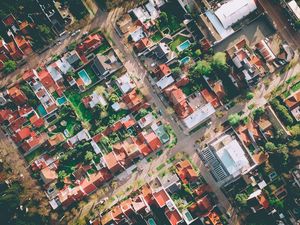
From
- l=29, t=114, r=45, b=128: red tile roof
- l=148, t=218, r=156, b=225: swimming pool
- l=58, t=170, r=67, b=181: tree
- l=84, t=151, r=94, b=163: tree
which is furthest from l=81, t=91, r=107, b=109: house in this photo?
l=148, t=218, r=156, b=225: swimming pool

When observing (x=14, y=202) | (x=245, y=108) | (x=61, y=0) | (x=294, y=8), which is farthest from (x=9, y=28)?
(x=294, y=8)

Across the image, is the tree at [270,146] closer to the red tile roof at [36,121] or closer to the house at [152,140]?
the house at [152,140]

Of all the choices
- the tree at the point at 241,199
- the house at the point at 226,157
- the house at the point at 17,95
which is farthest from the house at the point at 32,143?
the tree at the point at 241,199

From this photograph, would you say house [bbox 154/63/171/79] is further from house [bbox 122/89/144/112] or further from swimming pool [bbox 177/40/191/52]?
house [bbox 122/89/144/112]

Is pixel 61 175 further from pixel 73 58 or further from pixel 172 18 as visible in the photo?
pixel 172 18

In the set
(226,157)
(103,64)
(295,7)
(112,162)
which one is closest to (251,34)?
(295,7)

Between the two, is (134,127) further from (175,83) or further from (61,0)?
(61,0)
